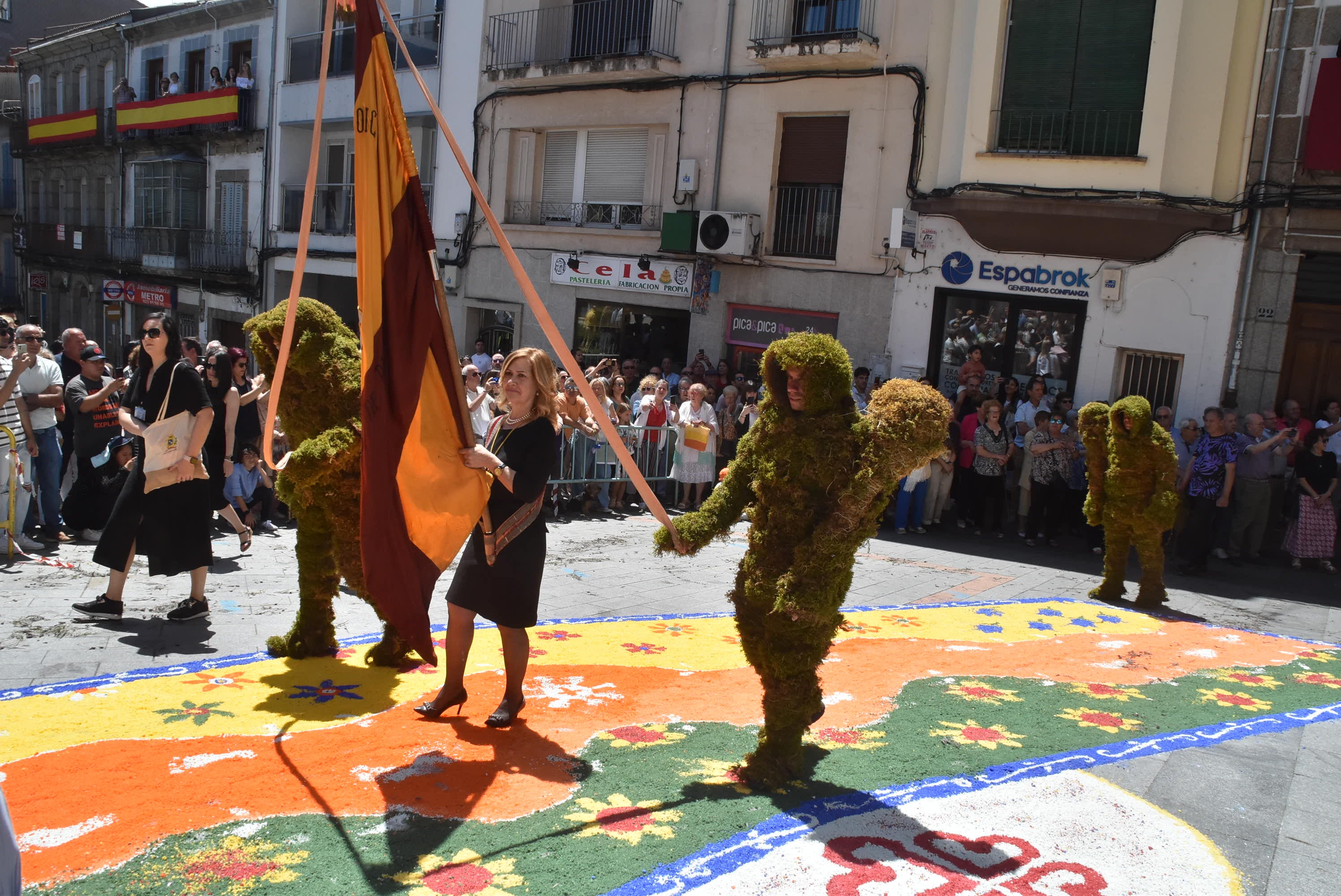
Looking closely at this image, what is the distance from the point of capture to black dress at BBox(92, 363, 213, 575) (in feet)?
22.1

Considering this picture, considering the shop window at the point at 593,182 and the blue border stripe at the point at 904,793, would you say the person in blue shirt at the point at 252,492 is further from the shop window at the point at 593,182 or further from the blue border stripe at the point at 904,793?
the shop window at the point at 593,182

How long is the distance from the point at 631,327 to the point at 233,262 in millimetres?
12741

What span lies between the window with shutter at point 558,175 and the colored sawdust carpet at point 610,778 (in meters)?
14.8

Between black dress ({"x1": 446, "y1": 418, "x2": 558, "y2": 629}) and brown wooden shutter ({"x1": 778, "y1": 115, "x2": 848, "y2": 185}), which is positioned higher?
brown wooden shutter ({"x1": 778, "y1": 115, "x2": 848, "y2": 185})

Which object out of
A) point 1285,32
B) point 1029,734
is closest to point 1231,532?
point 1285,32

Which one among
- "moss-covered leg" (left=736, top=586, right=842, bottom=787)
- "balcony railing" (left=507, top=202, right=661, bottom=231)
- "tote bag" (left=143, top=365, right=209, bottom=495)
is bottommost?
"moss-covered leg" (left=736, top=586, right=842, bottom=787)

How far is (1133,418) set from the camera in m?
8.81

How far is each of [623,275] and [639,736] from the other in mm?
14386

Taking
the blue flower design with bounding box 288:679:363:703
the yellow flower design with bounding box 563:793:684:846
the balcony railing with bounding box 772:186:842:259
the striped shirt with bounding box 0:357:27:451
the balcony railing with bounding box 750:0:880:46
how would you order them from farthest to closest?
the balcony railing with bounding box 772:186:842:259
the balcony railing with bounding box 750:0:880:46
the striped shirt with bounding box 0:357:27:451
the blue flower design with bounding box 288:679:363:703
the yellow flower design with bounding box 563:793:684:846

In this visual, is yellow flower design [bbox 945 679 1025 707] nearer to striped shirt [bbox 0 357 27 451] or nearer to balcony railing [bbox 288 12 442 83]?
striped shirt [bbox 0 357 27 451]


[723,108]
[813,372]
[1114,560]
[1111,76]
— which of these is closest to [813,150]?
[723,108]

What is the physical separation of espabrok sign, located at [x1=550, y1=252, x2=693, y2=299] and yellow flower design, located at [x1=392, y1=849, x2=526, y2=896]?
14.7m

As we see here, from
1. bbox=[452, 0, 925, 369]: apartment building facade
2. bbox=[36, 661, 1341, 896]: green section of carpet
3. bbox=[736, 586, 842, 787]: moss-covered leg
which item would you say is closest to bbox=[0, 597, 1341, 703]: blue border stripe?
bbox=[36, 661, 1341, 896]: green section of carpet

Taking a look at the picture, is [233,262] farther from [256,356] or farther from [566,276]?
[256,356]
